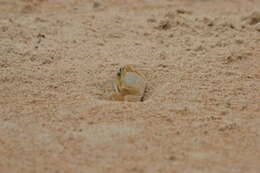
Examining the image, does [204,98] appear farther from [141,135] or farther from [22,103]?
[22,103]

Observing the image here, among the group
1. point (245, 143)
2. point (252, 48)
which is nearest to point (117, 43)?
point (252, 48)

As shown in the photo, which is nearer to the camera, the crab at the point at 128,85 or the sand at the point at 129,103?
the sand at the point at 129,103

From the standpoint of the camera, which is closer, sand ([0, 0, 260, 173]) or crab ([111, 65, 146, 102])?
sand ([0, 0, 260, 173])

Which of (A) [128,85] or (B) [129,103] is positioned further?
(A) [128,85]
